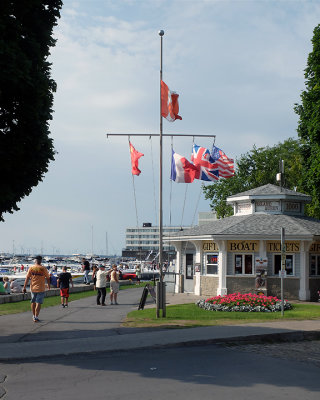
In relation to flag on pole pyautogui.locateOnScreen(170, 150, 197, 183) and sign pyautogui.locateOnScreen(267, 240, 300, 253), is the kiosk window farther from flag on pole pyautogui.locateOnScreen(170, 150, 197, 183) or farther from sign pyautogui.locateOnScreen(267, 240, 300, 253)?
flag on pole pyautogui.locateOnScreen(170, 150, 197, 183)

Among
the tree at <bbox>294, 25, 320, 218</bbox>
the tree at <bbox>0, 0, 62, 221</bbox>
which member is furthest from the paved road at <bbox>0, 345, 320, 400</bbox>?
the tree at <bbox>294, 25, 320, 218</bbox>

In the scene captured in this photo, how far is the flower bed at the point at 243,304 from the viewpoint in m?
Result: 20.8

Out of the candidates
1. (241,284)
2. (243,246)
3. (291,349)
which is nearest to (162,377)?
(291,349)

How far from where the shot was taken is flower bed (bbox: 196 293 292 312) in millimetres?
20750

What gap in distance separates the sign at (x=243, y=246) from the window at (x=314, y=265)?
113 inches

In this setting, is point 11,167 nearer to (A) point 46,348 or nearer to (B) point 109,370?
(A) point 46,348

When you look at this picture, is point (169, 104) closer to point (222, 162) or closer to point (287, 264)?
point (222, 162)

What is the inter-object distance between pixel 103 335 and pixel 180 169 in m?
11.6

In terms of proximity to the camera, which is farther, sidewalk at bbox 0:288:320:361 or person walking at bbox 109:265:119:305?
person walking at bbox 109:265:119:305

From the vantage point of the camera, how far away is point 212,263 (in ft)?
97.5

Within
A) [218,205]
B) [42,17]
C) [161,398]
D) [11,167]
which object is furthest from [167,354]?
[218,205]

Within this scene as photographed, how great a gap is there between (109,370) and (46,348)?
2483 millimetres

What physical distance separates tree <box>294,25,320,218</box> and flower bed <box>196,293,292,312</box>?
12.8 meters

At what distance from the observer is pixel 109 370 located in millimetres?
9875
